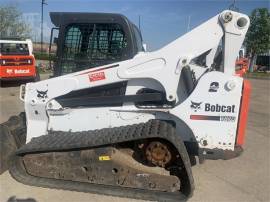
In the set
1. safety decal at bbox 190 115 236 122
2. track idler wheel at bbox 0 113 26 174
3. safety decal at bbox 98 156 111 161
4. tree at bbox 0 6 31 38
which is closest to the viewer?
safety decal at bbox 98 156 111 161

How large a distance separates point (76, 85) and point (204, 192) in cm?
207

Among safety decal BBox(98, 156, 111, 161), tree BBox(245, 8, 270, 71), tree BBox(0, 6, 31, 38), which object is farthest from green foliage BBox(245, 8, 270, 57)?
safety decal BBox(98, 156, 111, 161)

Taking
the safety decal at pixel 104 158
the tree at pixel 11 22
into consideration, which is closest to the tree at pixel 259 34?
the tree at pixel 11 22

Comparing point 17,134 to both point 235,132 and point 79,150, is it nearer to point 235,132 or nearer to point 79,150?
point 79,150

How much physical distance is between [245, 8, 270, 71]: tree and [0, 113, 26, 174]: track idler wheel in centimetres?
3458

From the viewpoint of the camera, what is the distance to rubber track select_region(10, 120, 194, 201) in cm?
439

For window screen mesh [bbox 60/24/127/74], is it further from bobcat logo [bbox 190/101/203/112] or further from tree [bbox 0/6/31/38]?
tree [bbox 0/6/31/38]

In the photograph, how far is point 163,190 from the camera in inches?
178

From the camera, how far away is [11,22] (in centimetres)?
4909

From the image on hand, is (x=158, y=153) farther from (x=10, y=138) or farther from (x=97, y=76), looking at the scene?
(x=10, y=138)

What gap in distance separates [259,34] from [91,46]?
114 ft

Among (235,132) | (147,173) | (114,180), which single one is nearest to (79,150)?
(114,180)

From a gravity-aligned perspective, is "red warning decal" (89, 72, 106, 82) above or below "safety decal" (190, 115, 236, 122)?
above

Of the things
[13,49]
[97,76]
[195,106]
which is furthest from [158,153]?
[13,49]
